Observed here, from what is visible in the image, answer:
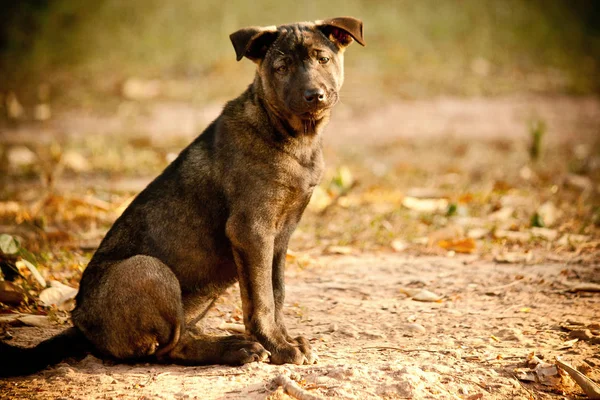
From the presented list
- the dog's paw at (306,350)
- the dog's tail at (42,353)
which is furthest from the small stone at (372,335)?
the dog's tail at (42,353)

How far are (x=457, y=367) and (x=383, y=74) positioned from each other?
36.5ft

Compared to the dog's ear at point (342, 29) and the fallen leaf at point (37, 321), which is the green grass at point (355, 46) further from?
the fallen leaf at point (37, 321)

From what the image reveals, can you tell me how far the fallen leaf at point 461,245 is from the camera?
6.32 meters

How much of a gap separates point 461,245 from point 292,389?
10.8 ft

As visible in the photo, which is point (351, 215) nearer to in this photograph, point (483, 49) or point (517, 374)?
point (517, 374)

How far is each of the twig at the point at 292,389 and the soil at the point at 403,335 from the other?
0.04 meters

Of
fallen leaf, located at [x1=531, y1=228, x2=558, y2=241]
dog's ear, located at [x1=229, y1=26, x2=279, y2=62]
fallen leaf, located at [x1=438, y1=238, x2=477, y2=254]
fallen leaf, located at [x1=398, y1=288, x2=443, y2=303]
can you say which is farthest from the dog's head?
fallen leaf, located at [x1=531, y1=228, x2=558, y2=241]

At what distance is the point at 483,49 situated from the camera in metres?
15.9

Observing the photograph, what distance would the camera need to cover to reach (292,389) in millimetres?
3488

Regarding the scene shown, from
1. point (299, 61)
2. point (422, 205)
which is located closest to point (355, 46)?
point (422, 205)

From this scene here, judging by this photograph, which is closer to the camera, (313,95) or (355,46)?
(313,95)

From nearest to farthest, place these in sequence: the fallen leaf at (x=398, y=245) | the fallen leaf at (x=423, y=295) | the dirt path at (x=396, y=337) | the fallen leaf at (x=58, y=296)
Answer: the dirt path at (x=396, y=337), the fallen leaf at (x=58, y=296), the fallen leaf at (x=423, y=295), the fallen leaf at (x=398, y=245)

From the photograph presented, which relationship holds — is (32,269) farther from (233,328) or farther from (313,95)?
(313,95)

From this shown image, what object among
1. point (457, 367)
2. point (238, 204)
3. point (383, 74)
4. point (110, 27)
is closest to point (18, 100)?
point (110, 27)
